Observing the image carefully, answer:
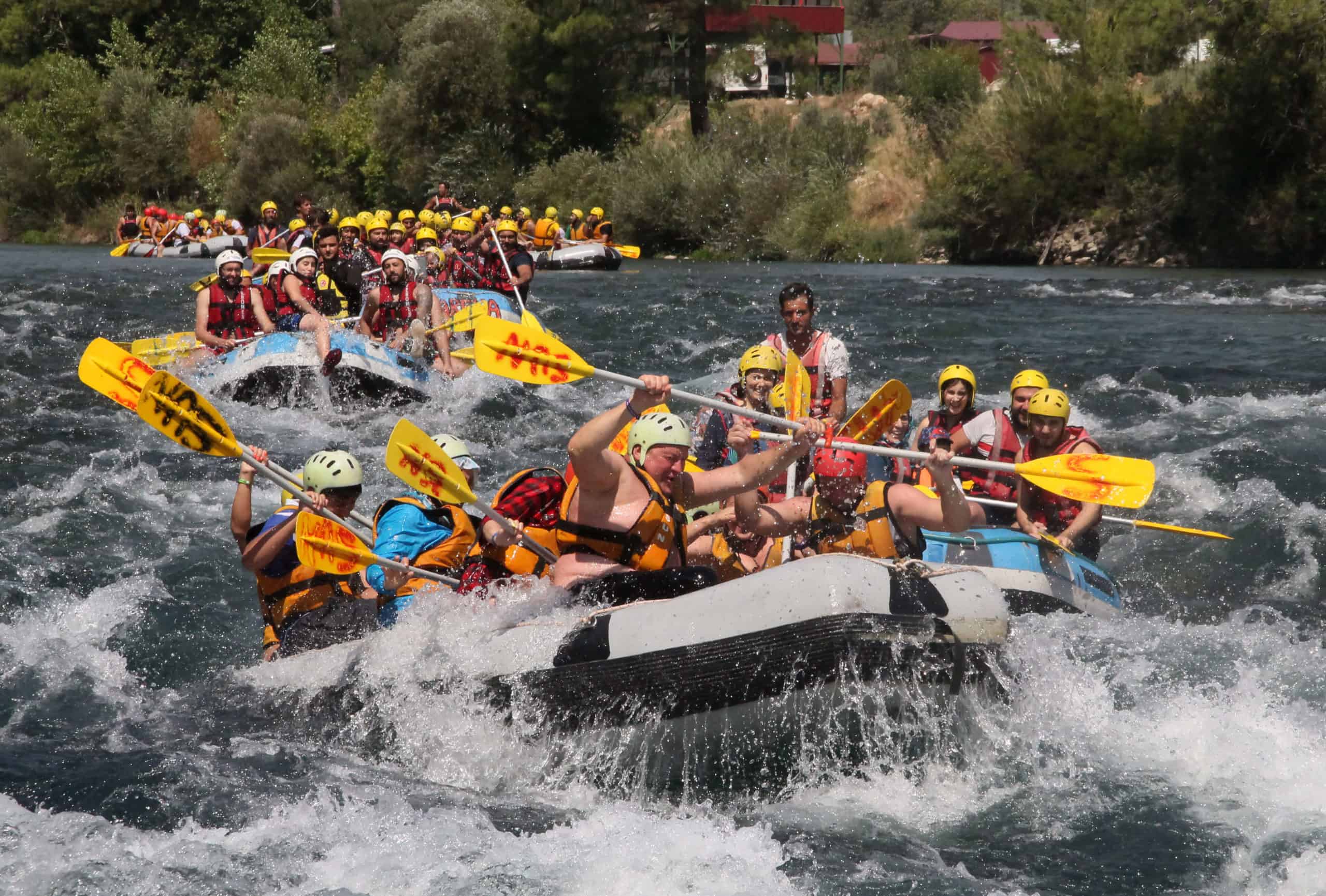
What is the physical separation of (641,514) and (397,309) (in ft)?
24.9

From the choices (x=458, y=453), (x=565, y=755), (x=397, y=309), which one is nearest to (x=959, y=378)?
(x=458, y=453)

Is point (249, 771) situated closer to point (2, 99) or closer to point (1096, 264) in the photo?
point (1096, 264)

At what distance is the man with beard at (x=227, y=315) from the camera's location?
12.2 metres

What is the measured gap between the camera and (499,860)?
4.61 m

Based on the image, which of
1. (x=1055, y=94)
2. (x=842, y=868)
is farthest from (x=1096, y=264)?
(x=842, y=868)

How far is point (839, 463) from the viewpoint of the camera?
6.20 metres

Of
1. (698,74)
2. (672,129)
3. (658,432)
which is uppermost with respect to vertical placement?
(698,74)

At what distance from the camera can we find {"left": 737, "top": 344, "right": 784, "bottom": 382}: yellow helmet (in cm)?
646

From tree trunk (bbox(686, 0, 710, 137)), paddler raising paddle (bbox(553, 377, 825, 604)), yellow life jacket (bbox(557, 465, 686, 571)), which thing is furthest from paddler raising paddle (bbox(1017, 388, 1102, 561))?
tree trunk (bbox(686, 0, 710, 137))

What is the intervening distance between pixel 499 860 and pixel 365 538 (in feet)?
7.72

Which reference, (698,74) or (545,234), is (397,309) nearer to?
(545,234)

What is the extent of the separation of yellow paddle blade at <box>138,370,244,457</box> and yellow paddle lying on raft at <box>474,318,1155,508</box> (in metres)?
1.30

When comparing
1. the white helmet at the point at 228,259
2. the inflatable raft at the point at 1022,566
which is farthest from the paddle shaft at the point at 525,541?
the white helmet at the point at 228,259

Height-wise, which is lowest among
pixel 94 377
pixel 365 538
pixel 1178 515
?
pixel 1178 515
